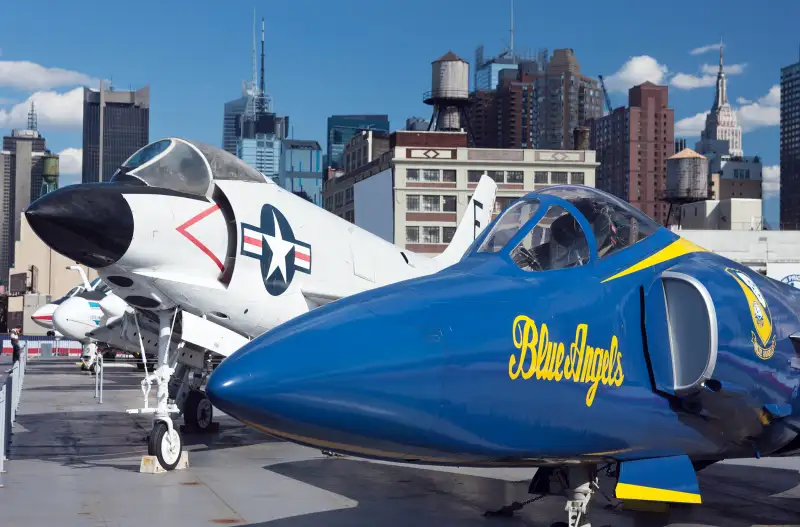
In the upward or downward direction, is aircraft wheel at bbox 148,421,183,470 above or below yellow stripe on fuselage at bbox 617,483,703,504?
below

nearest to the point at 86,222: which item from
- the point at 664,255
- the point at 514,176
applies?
the point at 664,255

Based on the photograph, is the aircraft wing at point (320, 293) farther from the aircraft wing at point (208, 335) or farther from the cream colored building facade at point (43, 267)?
the cream colored building facade at point (43, 267)

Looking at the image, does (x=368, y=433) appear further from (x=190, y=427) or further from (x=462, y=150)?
(x=462, y=150)

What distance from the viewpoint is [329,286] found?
46.8 ft

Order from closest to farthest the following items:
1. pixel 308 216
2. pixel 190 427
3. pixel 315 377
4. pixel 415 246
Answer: pixel 315 377, pixel 308 216, pixel 190 427, pixel 415 246

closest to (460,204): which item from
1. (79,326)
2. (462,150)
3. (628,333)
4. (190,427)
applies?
(462,150)

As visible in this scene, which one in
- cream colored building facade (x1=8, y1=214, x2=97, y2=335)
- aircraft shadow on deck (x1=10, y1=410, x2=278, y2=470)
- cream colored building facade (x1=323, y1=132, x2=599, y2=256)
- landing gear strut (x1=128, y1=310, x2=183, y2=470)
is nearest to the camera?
landing gear strut (x1=128, y1=310, x2=183, y2=470)

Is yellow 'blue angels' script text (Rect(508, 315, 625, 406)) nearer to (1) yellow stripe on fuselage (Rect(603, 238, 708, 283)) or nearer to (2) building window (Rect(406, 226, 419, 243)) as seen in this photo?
(1) yellow stripe on fuselage (Rect(603, 238, 708, 283))

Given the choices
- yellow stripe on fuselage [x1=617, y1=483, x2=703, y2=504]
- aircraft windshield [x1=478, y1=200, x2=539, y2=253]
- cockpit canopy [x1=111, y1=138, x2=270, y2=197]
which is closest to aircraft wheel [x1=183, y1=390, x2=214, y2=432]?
cockpit canopy [x1=111, y1=138, x2=270, y2=197]

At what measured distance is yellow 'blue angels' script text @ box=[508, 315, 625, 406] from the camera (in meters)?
6.05

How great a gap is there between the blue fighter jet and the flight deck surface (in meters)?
2.28

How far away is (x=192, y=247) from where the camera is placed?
40.3ft

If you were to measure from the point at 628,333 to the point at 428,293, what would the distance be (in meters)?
1.86

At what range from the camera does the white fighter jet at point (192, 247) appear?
37.0ft
